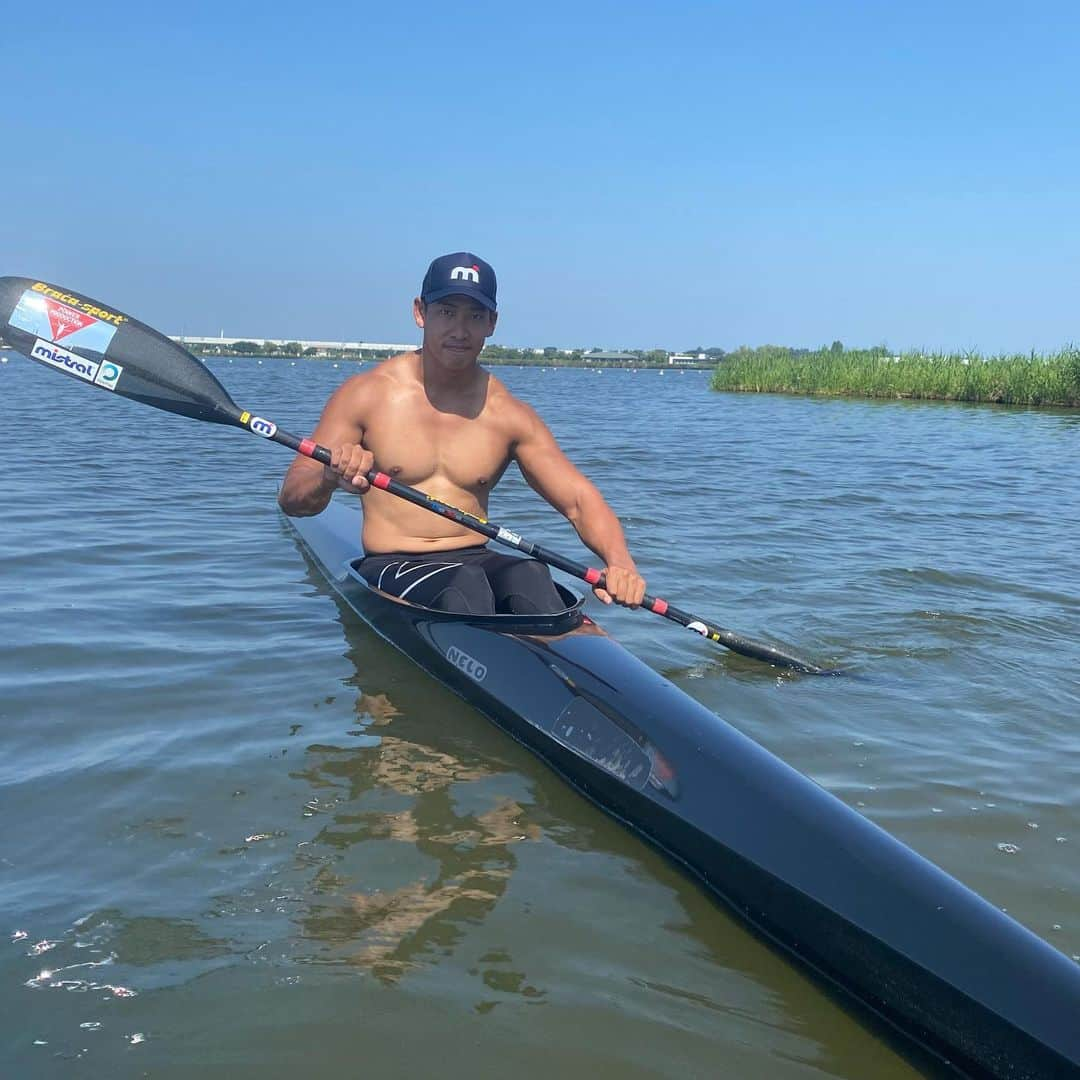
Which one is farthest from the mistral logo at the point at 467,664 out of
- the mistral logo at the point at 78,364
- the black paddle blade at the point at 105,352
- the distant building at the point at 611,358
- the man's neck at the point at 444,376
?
the distant building at the point at 611,358

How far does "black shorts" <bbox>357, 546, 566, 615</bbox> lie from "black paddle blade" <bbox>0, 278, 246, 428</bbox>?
108cm

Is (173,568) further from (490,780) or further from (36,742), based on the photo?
(490,780)

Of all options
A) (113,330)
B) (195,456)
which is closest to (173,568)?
(113,330)

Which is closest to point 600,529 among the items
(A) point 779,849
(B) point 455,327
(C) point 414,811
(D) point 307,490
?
(B) point 455,327

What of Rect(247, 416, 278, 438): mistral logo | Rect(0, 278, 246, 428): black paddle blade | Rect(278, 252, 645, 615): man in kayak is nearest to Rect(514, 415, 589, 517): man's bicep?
Rect(278, 252, 645, 615): man in kayak

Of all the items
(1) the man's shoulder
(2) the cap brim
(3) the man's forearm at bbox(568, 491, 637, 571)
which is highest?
(2) the cap brim

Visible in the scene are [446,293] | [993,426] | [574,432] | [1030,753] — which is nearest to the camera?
[1030,753]

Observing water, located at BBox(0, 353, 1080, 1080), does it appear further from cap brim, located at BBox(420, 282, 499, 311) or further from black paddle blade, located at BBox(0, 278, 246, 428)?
cap brim, located at BBox(420, 282, 499, 311)

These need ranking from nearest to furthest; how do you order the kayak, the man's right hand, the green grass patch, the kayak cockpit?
the kayak
the kayak cockpit
the man's right hand
the green grass patch

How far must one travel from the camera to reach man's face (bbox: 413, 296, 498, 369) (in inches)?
167

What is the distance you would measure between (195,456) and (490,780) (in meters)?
9.78

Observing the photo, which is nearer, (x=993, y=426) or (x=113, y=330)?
(x=113, y=330)

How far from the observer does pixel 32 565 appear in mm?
5922

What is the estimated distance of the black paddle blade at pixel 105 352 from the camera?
4.69m
